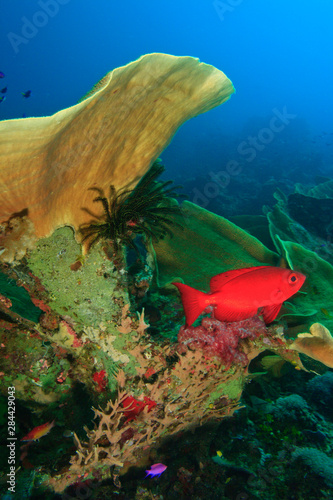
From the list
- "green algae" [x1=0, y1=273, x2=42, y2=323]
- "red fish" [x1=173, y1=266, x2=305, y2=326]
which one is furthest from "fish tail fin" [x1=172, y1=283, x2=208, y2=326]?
"green algae" [x1=0, y1=273, x2=42, y2=323]

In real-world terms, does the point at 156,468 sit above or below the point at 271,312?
below

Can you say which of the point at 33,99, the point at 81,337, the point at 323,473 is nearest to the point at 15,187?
the point at 81,337

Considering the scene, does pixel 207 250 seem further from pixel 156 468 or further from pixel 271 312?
pixel 156 468

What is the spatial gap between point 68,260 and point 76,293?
290 millimetres

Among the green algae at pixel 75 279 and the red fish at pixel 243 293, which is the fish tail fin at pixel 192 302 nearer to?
the red fish at pixel 243 293

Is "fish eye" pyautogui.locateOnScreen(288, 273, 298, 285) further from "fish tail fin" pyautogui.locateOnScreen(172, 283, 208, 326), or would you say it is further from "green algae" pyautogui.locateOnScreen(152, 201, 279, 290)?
"green algae" pyautogui.locateOnScreen(152, 201, 279, 290)

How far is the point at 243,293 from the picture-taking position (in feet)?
5.95

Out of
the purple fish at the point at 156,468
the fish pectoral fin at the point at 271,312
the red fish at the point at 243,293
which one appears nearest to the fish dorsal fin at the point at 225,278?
the red fish at the point at 243,293

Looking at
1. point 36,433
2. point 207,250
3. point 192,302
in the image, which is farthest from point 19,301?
point 207,250

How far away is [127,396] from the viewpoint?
2105mm

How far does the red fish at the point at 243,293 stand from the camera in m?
1.81

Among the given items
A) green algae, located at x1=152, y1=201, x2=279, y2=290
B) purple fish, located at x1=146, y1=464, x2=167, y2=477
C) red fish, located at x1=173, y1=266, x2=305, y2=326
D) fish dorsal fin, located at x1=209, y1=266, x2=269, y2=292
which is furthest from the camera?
green algae, located at x1=152, y1=201, x2=279, y2=290

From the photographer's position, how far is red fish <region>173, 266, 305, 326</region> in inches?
71.1

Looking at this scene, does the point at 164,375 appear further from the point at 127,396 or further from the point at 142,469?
the point at 142,469
